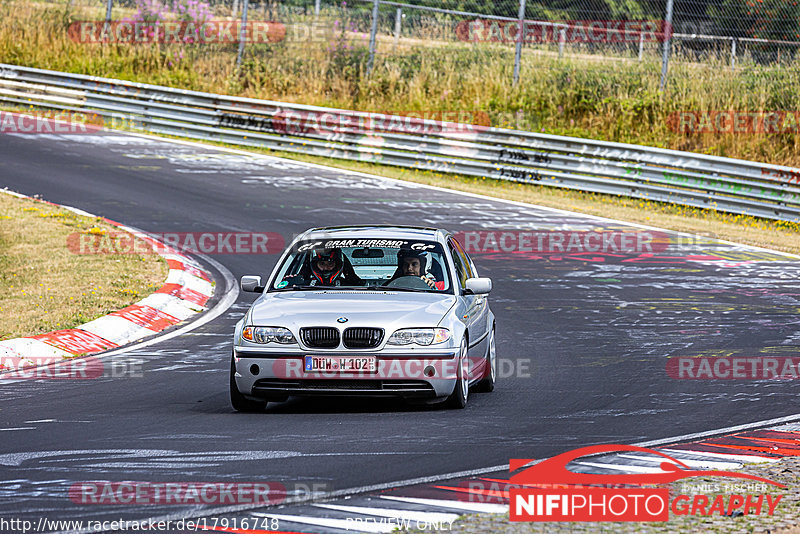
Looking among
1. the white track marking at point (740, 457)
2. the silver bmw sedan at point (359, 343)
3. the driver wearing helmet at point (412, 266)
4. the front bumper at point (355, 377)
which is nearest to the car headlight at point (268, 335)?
the silver bmw sedan at point (359, 343)

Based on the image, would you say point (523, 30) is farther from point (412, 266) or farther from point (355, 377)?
point (355, 377)

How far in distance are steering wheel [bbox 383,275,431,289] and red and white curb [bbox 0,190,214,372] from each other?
3501 millimetres

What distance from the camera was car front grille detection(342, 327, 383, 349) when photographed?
8609mm

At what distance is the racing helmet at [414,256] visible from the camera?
9.85 metres

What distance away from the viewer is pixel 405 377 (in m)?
8.60

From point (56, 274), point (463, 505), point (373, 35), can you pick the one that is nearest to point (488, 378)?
point (463, 505)

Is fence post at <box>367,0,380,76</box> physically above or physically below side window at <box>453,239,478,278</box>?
above

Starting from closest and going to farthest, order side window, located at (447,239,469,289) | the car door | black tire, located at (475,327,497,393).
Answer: the car door
black tire, located at (475,327,497,393)
side window, located at (447,239,469,289)

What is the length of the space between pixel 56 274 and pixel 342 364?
7.36 meters

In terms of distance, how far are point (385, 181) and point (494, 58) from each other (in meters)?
5.89

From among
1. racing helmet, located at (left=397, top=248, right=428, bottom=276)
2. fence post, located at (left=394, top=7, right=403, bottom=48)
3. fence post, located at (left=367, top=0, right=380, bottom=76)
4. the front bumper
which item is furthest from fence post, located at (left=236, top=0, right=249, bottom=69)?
the front bumper

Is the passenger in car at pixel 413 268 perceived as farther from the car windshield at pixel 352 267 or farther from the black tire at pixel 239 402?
the black tire at pixel 239 402

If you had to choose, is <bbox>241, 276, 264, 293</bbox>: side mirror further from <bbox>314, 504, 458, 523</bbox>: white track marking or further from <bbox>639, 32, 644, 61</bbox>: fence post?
<bbox>639, 32, 644, 61</bbox>: fence post

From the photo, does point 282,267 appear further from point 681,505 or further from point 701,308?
point 701,308
